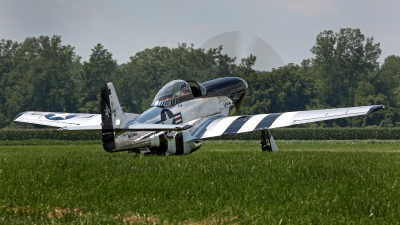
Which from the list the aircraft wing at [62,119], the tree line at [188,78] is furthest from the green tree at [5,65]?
the aircraft wing at [62,119]

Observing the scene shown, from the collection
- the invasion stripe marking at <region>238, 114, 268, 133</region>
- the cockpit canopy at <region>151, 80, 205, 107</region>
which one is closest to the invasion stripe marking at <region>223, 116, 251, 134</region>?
the invasion stripe marking at <region>238, 114, 268, 133</region>

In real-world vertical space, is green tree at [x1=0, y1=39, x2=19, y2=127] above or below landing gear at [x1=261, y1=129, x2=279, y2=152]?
above

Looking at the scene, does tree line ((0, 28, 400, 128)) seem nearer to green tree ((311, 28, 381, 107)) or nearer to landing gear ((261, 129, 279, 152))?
green tree ((311, 28, 381, 107))

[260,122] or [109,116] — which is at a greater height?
[109,116]

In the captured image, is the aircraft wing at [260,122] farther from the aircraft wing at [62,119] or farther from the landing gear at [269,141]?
the aircraft wing at [62,119]

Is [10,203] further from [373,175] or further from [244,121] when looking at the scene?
[244,121]

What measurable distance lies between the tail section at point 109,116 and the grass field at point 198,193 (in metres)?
3.77

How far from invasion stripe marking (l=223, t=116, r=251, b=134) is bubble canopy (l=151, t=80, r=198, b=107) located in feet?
5.26

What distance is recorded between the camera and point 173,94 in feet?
70.8

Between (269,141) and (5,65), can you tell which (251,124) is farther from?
(5,65)

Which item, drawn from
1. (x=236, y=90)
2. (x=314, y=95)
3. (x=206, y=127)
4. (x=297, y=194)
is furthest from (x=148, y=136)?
(x=314, y=95)

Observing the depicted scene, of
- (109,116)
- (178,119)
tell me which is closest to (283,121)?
(178,119)

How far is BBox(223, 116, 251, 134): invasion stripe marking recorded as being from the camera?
21.7 metres

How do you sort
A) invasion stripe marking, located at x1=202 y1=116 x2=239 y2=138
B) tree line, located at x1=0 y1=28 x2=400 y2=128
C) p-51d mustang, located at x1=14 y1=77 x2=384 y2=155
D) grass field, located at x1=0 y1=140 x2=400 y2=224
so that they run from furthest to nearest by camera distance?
tree line, located at x1=0 y1=28 x2=400 y2=128, invasion stripe marking, located at x1=202 y1=116 x2=239 y2=138, p-51d mustang, located at x1=14 y1=77 x2=384 y2=155, grass field, located at x1=0 y1=140 x2=400 y2=224
